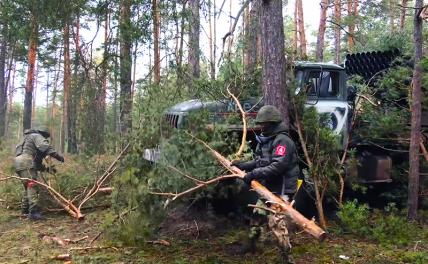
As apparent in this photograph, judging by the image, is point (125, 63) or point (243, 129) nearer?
point (243, 129)

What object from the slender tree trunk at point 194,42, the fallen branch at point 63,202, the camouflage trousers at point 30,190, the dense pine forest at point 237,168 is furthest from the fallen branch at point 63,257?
the slender tree trunk at point 194,42

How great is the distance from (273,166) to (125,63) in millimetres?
8330

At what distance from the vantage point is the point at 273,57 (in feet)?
20.9

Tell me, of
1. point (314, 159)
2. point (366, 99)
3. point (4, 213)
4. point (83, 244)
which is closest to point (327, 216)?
point (314, 159)

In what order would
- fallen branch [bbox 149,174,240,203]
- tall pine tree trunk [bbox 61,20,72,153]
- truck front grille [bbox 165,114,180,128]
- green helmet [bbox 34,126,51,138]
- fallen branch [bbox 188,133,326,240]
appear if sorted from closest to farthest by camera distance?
fallen branch [bbox 188,133,326,240] < fallen branch [bbox 149,174,240,203] < truck front grille [bbox 165,114,180,128] < green helmet [bbox 34,126,51,138] < tall pine tree trunk [bbox 61,20,72,153]

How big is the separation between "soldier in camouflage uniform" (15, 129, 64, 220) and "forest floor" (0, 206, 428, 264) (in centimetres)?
81

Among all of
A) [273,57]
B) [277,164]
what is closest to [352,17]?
[273,57]

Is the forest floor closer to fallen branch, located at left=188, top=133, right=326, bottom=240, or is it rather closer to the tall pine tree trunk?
fallen branch, located at left=188, top=133, right=326, bottom=240

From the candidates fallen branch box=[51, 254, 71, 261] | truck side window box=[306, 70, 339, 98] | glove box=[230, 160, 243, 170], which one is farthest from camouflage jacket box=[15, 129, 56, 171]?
truck side window box=[306, 70, 339, 98]

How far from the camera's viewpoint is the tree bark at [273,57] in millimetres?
6254

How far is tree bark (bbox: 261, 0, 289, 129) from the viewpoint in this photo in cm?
625

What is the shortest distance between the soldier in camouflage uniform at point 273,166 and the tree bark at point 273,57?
1.26 metres

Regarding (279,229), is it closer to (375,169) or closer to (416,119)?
(416,119)

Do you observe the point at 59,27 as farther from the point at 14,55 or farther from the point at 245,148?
the point at 14,55
